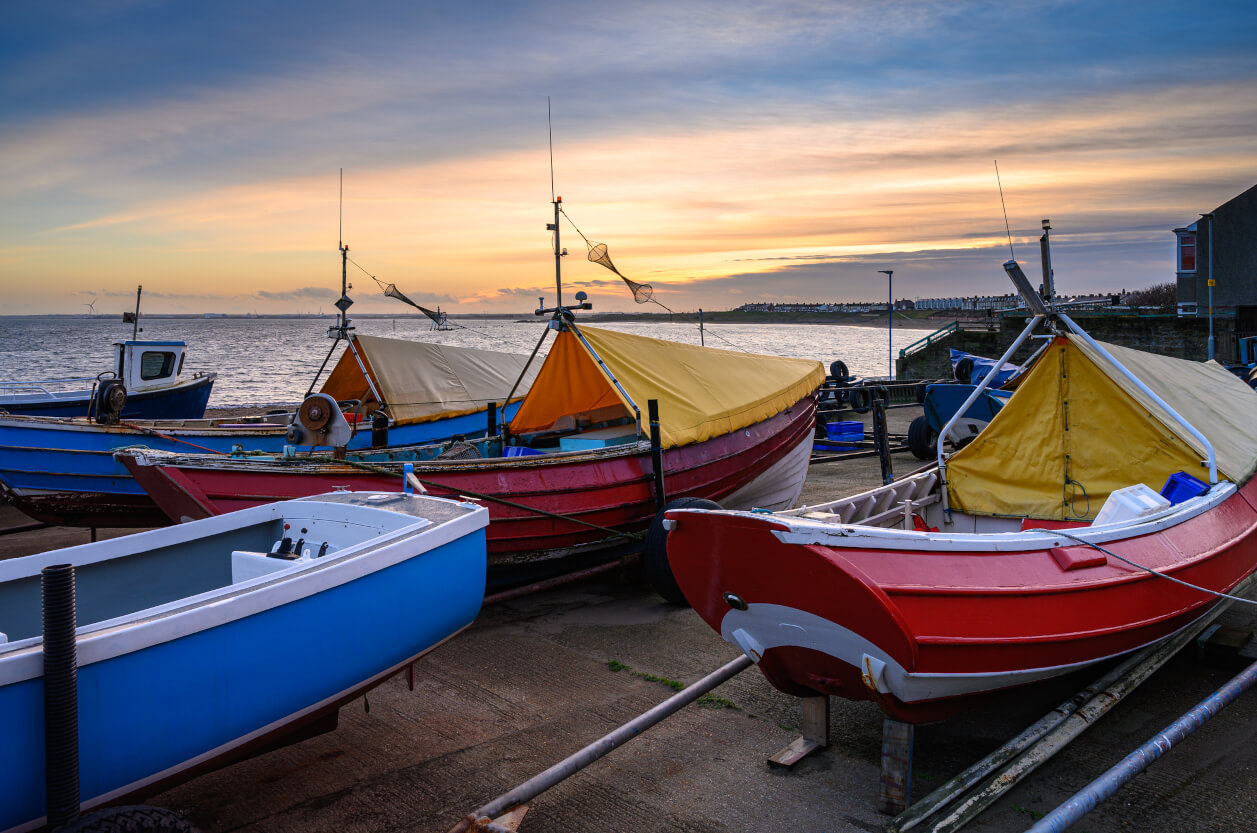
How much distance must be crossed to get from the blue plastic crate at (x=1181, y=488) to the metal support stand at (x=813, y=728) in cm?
302

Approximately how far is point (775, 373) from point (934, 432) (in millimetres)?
5277

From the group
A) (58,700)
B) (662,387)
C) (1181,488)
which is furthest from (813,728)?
(662,387)

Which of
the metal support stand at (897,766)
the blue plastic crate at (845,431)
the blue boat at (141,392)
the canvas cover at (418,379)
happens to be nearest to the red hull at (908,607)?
the metal support stand at (897,766)

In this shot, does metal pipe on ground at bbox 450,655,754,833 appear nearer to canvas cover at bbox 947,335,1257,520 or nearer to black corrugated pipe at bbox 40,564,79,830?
black corrugated pipe at bbox 40,564,79,830

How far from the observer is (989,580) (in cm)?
432

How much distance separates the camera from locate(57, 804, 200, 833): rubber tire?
328 centimetres

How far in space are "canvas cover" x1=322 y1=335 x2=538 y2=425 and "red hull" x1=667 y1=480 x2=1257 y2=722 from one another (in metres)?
9.89

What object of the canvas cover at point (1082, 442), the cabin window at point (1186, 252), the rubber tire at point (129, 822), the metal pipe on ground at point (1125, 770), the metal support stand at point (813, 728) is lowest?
the metal support stand at point (813, 728)

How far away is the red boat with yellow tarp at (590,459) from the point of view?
7414 mm

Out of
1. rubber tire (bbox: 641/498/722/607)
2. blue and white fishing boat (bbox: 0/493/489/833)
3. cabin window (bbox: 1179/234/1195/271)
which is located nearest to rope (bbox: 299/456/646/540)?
rubber tire (bbox: 641/498/722/607)

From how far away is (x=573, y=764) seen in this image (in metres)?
4.32

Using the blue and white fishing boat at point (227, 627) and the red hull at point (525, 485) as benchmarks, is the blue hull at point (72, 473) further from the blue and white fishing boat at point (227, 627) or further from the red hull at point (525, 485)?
the blue and white fishing boat at point (227, 627)

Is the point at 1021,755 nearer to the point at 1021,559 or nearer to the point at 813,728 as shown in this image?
the point at 1021,559

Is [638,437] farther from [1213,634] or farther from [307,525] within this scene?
[1213,634]
